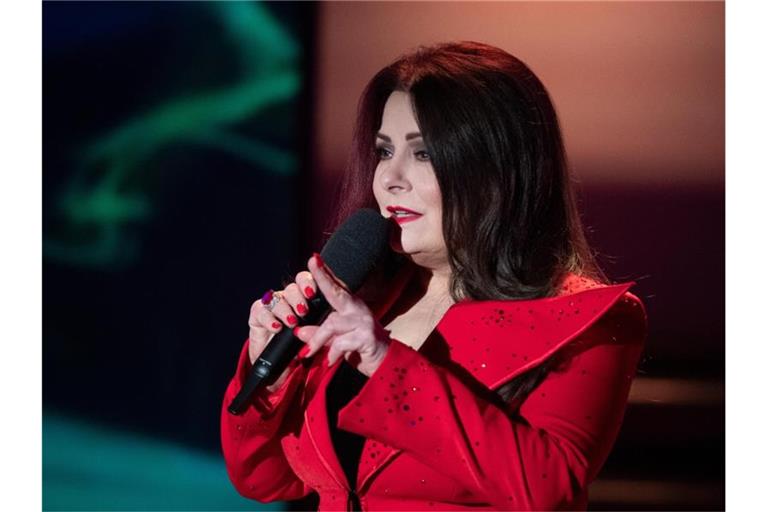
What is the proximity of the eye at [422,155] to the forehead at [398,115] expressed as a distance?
0.03m

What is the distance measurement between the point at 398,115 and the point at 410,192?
5.2 inches

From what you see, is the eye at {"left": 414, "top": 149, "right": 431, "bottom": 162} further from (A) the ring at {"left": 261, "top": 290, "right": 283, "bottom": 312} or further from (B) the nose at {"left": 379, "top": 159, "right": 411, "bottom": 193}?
(A) the ring at {"left": 261, "top": 290, "right": 283, "bottom": 312}

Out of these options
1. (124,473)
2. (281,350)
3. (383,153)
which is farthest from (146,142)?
(281,350)

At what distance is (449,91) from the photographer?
1.40m

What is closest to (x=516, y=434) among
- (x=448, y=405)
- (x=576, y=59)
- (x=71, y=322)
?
(x=448, y=405)

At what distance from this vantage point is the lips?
1411 millimetres

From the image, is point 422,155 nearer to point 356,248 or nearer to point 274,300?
point 356,248

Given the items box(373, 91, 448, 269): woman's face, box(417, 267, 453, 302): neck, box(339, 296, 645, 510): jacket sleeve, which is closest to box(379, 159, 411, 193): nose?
box(373, 91, 448, 269): woman's face

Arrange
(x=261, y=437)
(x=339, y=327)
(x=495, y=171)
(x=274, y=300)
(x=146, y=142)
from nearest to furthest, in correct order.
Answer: (x=339, y=327)
(x=274, y=300)
(x=495, y=171)
(x=261, y=437)
(x=146, y=142)

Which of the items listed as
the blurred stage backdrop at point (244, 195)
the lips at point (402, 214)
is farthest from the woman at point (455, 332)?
the blurred stage backdrop at point (244, 195)

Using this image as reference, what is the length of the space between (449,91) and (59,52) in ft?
5.04

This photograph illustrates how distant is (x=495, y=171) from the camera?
1.40 metres

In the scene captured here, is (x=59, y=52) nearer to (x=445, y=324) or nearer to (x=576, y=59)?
(x=576, y=59)

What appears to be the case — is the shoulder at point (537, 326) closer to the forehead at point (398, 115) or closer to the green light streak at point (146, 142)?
the forehead at point (398, 115)
